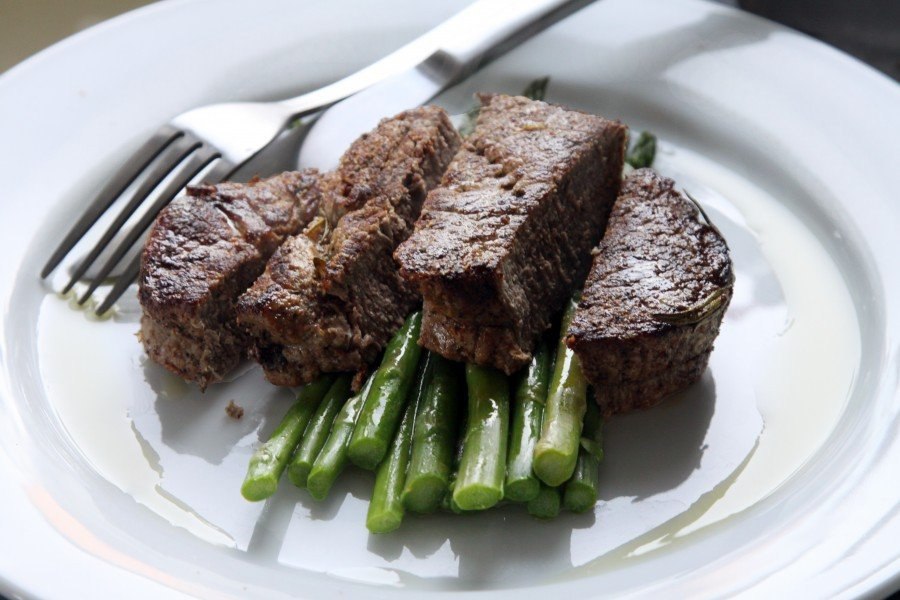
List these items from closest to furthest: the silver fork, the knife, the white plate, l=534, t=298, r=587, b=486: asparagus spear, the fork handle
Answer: the white plate < l=534, t=298, r=587, b=486: asparagus spear < the silver fork < the knife < the fork handle

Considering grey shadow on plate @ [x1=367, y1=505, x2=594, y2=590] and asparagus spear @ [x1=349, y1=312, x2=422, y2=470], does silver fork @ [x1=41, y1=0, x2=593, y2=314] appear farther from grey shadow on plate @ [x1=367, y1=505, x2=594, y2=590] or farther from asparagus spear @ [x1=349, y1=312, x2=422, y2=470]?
grey shadow on plate @ [x1=367, y1=505, x2=594, y2=590]

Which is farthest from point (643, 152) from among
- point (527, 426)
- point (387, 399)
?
point (387, 399)

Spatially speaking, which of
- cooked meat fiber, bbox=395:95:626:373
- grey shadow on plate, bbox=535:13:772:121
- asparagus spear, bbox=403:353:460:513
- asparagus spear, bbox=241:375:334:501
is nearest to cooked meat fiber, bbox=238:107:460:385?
asparagus spear, bbox=241:375:334:501

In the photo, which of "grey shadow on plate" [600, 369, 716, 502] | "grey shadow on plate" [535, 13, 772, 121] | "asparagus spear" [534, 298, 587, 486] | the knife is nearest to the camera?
"asparagus spear" [534, 298, 587, 486]

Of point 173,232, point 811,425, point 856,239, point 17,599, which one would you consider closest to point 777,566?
point 811,425

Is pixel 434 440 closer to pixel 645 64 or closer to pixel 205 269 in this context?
pixel 205 269

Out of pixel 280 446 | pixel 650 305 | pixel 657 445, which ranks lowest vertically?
pixel 657 445

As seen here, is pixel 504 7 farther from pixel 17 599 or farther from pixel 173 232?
pixel 17 599

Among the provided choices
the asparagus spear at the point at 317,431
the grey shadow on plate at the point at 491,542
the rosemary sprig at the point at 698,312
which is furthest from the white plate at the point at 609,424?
the rosemary sprig at the point at 698,312
